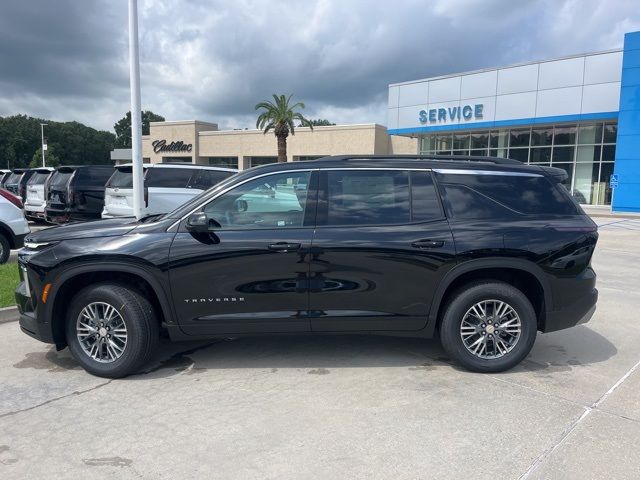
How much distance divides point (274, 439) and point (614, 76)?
29.9 metres

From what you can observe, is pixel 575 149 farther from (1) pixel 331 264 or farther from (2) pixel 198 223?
(2) pixel 198 223

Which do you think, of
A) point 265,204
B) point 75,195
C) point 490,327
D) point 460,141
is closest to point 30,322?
point 265,204

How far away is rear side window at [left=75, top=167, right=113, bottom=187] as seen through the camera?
12.4 meters

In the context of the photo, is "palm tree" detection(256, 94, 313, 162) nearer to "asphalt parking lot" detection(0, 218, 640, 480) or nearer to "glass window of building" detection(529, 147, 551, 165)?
"glass window of building" detection(529, 147, 551, 165)

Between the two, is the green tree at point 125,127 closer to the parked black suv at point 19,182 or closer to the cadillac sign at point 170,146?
the cadillac sign at point 170,146

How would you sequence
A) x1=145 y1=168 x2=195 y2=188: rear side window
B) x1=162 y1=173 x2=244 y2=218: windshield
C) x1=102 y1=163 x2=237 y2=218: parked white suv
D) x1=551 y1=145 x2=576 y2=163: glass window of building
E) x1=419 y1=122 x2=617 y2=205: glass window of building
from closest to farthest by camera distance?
x1=162 y1=173 x2=244 y2=218: windshield
x1=102 y1=163 x2=237 y2=218: parked white suv
x1=145 y1=168 x2=195 y2=188: rear side window
x1=419 y1=122 x2=617 y2=205: glass window of building
x1=551 y1=145 x2=576 y2=163: glass window of building

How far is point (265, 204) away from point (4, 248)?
6.87 meters

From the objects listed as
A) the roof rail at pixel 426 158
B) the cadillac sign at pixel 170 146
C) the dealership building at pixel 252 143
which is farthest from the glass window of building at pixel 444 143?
the roof rail at pixel 426 158

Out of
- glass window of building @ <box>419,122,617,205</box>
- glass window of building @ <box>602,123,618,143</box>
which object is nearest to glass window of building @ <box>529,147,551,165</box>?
glass window of building @ <box>419,122,617,205</box>

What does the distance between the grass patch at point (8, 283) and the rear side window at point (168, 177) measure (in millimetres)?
3258

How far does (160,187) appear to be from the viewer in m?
10.7

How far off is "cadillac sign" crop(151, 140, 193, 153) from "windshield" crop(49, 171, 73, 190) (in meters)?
43.5

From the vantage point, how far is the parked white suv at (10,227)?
8.77 metres

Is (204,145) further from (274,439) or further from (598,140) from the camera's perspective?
(274,439)
